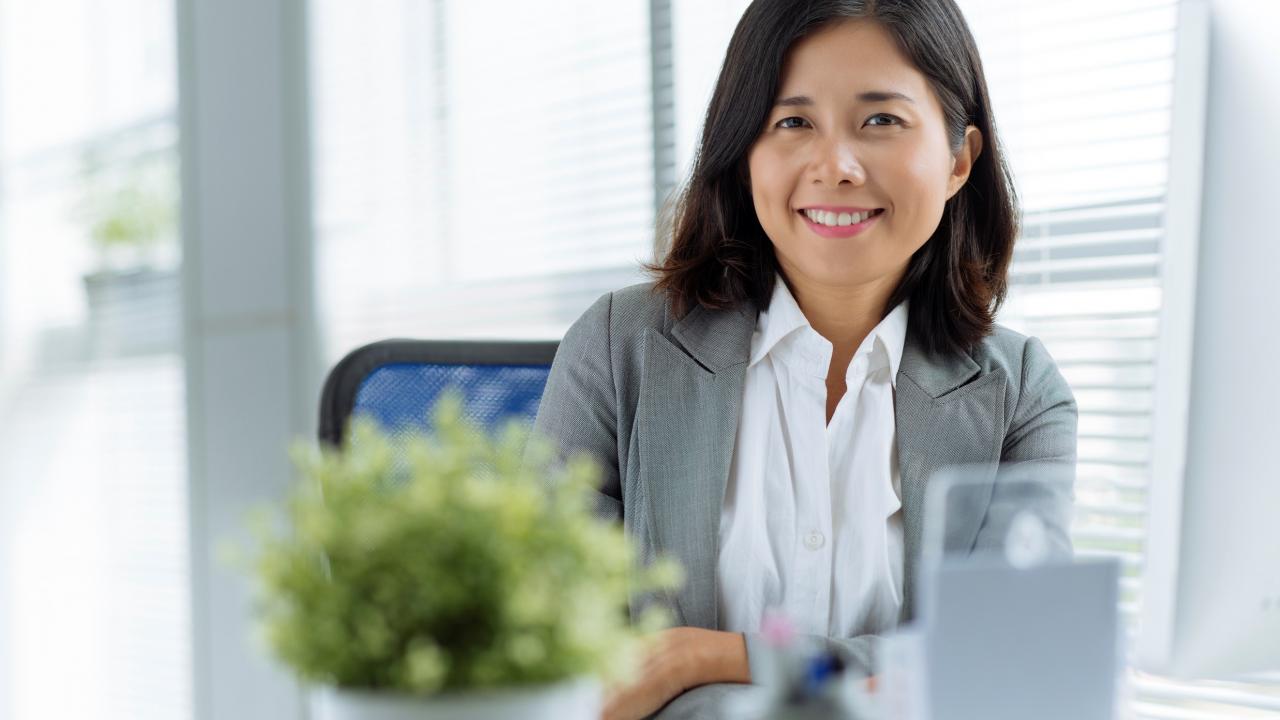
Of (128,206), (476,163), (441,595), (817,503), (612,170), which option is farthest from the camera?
(128,206)

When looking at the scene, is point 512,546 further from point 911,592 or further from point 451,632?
point 911,592

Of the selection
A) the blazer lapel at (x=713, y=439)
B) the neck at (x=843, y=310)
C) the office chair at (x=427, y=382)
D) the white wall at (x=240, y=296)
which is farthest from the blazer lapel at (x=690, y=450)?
the white wall at (x=240, y=296)

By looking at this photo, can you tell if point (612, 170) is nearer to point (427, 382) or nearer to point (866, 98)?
point (427, 382)

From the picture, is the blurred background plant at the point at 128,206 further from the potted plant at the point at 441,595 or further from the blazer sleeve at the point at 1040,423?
the potted plant at the point at 441,595

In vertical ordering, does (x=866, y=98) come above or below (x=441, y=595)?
above

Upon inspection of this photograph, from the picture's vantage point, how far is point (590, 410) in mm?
1397

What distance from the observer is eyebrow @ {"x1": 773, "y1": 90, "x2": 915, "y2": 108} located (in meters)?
1.31

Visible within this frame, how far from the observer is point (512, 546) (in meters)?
0.56

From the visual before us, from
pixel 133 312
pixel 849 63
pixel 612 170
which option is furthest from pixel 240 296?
pixel 849 63

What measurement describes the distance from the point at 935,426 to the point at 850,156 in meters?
0.33

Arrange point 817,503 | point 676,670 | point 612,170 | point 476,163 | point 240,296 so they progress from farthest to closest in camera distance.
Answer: point 240,296 < point 476,163 < point 612,170 < point 817,503 < point 676,670

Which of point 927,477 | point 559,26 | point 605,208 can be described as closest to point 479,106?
point 559,26

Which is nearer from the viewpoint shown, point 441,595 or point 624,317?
point 441,595

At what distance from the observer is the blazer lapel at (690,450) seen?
4.27 ft
